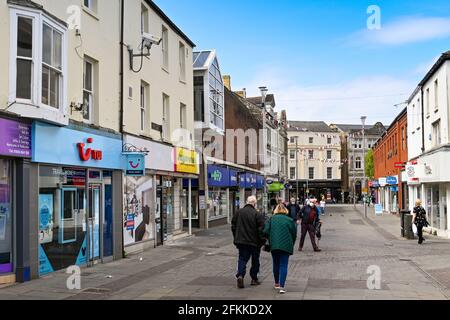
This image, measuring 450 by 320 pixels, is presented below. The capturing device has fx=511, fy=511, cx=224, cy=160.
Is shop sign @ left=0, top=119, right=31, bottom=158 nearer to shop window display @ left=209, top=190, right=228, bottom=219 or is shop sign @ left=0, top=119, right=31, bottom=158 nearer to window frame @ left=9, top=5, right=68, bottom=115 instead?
window frame @ left=9, top=5, right=68, bottom=115

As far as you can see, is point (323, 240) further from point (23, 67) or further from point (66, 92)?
point (23, 67)

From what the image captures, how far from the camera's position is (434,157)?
21.7 m

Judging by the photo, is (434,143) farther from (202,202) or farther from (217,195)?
(217,195)

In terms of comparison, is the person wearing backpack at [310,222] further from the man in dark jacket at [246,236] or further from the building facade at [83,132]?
the man in dark jacket at [246,236]

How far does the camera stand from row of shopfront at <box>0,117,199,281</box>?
1038 centimetres

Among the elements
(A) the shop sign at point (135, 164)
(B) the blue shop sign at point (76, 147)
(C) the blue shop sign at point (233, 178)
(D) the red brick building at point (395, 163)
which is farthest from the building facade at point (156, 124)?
(D) the red brick building at point (395, 163)

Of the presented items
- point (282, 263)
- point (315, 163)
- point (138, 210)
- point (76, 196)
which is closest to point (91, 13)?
point (76, 196)

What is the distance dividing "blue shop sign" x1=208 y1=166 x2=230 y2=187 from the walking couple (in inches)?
663

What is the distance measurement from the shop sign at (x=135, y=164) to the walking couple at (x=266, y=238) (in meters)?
5.59

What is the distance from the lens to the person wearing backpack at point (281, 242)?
9484mm

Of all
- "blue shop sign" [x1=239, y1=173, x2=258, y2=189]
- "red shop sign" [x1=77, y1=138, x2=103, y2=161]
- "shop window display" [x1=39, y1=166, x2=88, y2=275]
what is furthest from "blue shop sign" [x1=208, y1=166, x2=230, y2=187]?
"shop window display" [x1=39, y1=166, x2=88, y2=275]

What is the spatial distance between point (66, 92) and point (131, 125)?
4.60 m

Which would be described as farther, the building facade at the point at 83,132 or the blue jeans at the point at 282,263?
the building facade at the point at 83,132

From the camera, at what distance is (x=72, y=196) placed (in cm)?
1263
